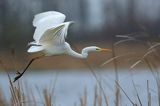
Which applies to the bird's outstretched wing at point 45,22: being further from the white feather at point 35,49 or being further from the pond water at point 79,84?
the pond water at point 79,84

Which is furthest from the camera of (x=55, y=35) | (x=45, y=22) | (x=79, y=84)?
(x=79, y=84)

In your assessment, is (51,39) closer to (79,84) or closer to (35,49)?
(35,49)

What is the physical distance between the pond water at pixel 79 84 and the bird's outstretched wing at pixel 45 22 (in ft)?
1.28

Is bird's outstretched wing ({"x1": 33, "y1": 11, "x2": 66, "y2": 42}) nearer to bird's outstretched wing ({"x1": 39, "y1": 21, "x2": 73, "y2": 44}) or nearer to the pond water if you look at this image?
bird's outstretched wing ({"x1": 39, "y1": 21, "x2": 73, "y2": 44})

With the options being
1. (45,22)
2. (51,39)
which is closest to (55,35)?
(51,39)

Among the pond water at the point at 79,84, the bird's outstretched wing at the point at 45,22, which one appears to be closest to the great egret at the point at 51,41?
the bird's outstretched wing at the point at 45,22

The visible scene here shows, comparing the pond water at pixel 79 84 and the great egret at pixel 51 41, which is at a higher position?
the great egret at pixel 51 41

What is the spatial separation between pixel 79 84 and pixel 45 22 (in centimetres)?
348

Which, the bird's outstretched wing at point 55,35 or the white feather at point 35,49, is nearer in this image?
the bird's outstretched wing at point 55,35

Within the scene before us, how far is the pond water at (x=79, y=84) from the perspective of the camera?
173 inches

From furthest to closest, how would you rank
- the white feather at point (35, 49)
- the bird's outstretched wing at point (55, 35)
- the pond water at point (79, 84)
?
1. the pond water at point (79, 84)
2. the white feather at point (35, 49)
3. the bird's outstretched wing at point (55, 35)

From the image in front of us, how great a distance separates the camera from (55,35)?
334 cm

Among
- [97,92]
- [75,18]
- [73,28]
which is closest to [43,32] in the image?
[97,92]

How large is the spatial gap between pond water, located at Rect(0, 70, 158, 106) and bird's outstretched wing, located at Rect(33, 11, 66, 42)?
0.39m
